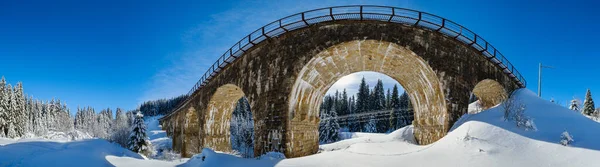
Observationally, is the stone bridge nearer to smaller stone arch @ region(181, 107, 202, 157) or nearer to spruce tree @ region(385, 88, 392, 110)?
smaller stone arch @ region(181, 107, 202, 157)

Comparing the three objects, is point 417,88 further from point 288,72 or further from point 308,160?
point 308,160

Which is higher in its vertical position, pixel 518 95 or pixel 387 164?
pixel 518 95

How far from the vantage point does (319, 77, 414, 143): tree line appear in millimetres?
54688

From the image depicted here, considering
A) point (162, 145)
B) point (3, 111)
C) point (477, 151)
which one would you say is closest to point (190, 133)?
point (477, 151)

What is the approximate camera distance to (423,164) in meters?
10.1

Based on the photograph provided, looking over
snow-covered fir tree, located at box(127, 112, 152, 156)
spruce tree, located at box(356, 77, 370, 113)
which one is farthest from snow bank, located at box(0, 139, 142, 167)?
spruce tree, located at box(356, 77, 370, 113)

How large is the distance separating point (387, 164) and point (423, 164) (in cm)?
123

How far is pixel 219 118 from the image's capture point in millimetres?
26281

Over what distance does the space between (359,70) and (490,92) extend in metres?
8.07

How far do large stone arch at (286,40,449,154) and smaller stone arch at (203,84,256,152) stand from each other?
7389 millimetres

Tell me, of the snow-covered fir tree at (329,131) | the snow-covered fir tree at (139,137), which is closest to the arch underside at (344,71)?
the snow-covered fir tree at (139,137)

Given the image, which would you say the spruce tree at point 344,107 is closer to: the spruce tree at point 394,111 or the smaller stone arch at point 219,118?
the spruce tree at point 394,111

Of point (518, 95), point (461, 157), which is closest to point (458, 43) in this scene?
point (518, 95)

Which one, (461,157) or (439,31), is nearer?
(461,157)
